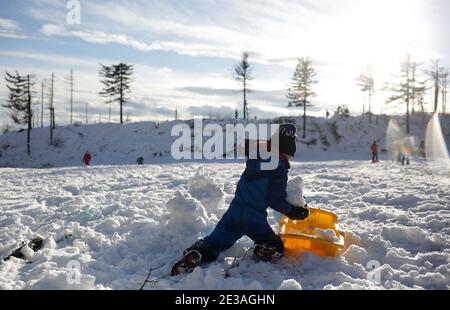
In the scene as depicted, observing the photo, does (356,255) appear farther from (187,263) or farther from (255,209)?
(187,263)

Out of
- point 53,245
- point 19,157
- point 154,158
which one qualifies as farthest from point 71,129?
point 53,245

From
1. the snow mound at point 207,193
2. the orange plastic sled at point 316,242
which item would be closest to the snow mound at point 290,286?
the orange plastic sled at point 316,242

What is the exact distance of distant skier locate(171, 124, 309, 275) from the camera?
4.70m

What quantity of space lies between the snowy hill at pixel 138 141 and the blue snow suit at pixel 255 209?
104 ft

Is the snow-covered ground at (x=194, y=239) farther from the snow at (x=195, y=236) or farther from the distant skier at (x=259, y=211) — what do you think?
the distant skier at (x=259, y=211)

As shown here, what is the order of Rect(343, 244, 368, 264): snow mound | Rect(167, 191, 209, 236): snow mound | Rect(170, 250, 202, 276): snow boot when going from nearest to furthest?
1. Rect(170, 250, 202, 276): snow boot
2. Rect(343, 244, 368, 264): snow mound
3. Rect(167, 191, 209, 236): snow mound

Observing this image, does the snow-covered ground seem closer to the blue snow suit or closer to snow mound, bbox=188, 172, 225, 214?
snow mound, bbox=188, 172, 225, 214

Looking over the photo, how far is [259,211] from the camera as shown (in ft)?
15.6

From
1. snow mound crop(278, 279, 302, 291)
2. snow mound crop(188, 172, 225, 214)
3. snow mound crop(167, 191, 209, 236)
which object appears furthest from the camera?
snow mound crop(188, 172, 225, 214)

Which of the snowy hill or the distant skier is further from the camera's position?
the snowy hill

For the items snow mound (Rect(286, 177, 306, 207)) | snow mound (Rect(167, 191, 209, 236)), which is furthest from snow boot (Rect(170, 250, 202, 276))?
snow mound (Rect(286, 177, 306, 207))

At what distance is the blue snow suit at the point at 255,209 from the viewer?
4.71 m

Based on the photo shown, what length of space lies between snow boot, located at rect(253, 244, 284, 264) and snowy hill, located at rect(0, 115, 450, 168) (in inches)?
1258
